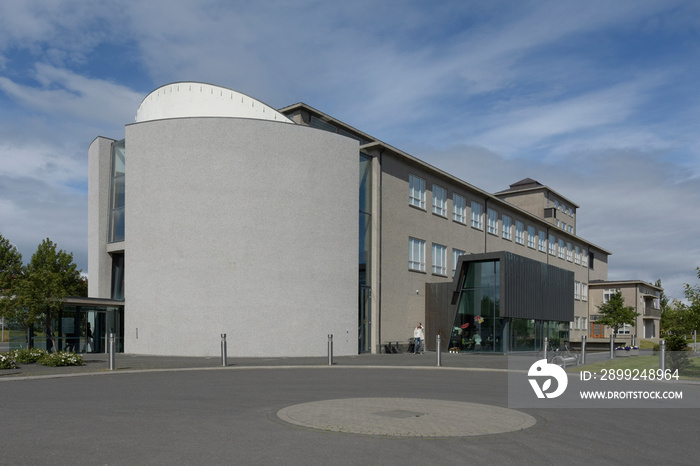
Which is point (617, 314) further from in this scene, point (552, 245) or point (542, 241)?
point (542, 241)

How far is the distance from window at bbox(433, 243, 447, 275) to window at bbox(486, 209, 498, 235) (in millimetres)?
7617

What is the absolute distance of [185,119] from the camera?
2853 cm

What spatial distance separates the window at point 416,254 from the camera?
35.2 metres

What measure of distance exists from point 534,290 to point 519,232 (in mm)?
16248

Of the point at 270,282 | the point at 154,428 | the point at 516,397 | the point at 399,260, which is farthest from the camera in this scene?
the point at 399,260

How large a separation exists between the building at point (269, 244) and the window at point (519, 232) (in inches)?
589

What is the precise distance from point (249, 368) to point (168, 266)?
32.1 ft

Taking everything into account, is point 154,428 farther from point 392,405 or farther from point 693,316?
point 693,316

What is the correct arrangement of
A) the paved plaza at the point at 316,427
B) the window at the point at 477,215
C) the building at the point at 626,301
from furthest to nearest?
the building at the point at 626,301 → the window at the point at 477,215 → the paved plaza at the point at 316,427

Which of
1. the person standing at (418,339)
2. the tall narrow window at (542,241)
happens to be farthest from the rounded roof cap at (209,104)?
the tall narrow window at (542,241)

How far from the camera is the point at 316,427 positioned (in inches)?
336

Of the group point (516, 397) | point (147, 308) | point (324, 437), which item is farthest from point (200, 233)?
point (324, 437)

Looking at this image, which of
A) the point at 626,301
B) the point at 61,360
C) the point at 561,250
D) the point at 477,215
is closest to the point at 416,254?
the point at 477,215

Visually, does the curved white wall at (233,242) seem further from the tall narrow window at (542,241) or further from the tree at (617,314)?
the tree at (617,314)
